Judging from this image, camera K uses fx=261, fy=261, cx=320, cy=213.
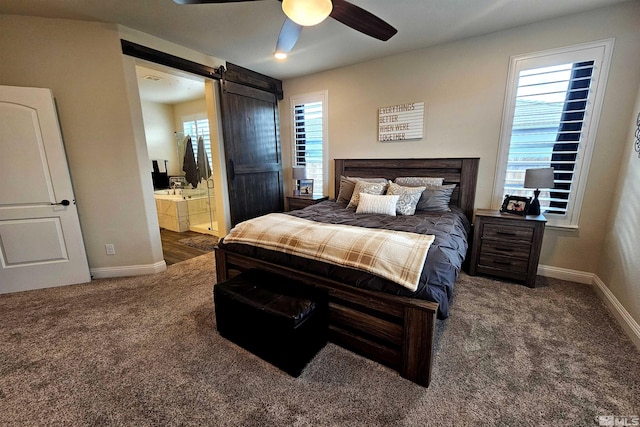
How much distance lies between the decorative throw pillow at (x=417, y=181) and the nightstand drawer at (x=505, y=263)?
977mm

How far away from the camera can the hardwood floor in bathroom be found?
368 centimetres

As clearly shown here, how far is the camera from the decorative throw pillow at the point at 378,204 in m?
2.83

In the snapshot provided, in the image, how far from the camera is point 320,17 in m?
1.59

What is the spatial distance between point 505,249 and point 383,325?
6.34 ft

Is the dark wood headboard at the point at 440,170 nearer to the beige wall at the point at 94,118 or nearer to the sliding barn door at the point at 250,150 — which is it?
the sliding barn door at the point at 250,150

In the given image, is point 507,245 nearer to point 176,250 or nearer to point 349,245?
point 349,245

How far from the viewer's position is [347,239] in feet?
6.08

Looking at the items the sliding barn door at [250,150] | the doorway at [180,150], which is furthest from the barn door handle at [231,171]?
the doorway at [180,150]

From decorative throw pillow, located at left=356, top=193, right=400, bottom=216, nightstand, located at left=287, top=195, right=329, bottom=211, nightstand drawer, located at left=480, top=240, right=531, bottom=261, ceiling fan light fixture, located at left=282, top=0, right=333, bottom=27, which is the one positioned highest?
ceiling fan light fixture, located at left=282, top=0, right=333, bottom=27

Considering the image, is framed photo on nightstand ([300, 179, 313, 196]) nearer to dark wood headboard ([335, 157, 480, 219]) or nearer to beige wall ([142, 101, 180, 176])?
dark wood headboard ([335, 157, 480, 219])

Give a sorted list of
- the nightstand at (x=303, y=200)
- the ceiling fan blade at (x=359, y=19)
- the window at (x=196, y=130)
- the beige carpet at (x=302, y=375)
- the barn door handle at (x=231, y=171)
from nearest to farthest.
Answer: the beige carpet at (x=302, y=375), the ceiling fan blade at (x=359, y=19), the barn door handle at (x=231, y=171), the nightstand at (x=303, y=200), the window at (x=196, y=130)

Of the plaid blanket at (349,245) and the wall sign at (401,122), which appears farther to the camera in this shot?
the wall sign at (401,122)

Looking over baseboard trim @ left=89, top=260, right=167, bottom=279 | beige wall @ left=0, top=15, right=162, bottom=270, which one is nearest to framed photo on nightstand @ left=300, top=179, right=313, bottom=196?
beige wall @ left=0, top=15, right=162, bottom=270

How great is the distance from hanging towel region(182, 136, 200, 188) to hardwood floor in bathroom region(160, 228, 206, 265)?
4.15 feet
